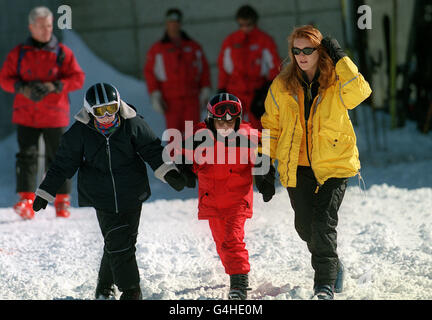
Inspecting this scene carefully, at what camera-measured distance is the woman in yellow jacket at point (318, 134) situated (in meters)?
4.41

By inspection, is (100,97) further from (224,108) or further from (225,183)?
(225,183)

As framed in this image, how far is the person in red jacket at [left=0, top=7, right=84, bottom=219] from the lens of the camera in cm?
693

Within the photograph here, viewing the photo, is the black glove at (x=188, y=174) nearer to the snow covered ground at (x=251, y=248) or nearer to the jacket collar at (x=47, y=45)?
the snow covered ground at (x=251, y=248)

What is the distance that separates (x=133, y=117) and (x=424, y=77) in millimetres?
6978

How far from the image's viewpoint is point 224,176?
181 inches

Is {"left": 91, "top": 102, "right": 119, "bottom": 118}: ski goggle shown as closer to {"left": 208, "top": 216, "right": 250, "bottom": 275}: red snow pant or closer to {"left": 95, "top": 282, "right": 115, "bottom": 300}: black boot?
{"left": 208, "top": 216, "right": 250, "bottom": 275}: red snow pant

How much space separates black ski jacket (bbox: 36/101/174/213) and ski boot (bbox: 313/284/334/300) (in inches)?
43.7

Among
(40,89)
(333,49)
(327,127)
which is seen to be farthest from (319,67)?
(40,89)

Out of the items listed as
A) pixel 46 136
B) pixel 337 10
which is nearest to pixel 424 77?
pixel 337 10

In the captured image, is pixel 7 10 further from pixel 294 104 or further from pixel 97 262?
pixel 294 104

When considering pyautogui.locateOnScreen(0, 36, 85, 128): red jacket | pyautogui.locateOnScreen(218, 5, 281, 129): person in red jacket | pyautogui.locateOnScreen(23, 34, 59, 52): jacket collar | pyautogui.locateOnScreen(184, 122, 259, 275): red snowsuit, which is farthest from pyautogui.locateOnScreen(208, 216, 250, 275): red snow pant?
pyautogui.locateOnScreen(218, 5, 281, 129): person in red jacket

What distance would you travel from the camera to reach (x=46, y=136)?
7078 mm

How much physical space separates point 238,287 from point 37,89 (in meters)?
3.29

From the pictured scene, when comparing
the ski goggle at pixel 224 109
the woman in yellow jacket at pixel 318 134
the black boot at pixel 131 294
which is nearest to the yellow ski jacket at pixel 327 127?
the woman in yellow jacket at pixel 318 134
